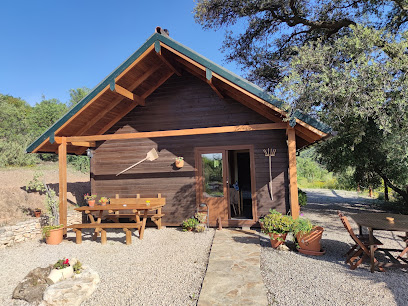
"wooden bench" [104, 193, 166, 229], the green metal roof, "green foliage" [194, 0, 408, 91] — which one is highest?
"green foliage" [194, 0, 408, 91]

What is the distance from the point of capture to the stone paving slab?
358 centimetres

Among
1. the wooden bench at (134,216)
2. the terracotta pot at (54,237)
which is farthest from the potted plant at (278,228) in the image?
the terracotta pot at (54,237)

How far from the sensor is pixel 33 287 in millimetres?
3979

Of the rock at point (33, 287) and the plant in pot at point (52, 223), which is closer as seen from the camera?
the rock at point (33, 287)

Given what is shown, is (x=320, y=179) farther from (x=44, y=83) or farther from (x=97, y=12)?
(x=44, y=83)

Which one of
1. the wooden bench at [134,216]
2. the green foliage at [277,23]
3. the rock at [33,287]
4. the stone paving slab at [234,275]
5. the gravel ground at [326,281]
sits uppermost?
the green foliage at [277,23]

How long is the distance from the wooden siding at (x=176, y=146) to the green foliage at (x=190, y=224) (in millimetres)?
478

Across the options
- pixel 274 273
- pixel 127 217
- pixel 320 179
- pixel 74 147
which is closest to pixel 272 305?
pixel 274 273

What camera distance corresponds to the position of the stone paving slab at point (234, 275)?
3584mm

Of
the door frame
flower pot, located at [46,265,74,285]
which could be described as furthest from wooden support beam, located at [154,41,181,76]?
flower pot, located at [46,265,74,285]

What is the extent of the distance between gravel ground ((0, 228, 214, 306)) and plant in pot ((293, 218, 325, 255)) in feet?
6.43

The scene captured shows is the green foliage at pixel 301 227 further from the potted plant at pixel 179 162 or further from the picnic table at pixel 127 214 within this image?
the potted plant at pixel 179 162

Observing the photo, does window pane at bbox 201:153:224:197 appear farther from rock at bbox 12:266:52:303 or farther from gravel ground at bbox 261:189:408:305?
rock at bbox 12:266:52:303

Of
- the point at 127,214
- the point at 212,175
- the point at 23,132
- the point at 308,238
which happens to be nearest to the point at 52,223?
the point at 127,214
